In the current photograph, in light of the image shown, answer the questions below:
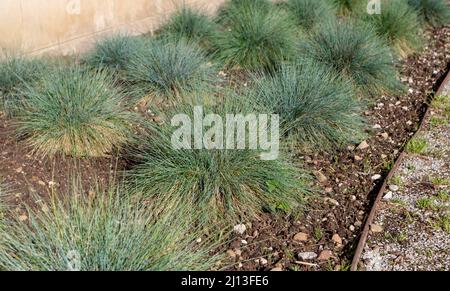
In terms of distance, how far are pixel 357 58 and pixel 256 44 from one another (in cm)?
123

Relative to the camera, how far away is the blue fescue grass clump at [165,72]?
223 inches

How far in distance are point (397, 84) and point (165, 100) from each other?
8.98 feet

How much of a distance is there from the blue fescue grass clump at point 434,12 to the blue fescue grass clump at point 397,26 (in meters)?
1.37

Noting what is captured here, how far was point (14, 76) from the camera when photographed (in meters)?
5.30

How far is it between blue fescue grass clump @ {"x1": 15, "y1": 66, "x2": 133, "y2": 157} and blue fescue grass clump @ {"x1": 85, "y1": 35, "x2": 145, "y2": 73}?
1114mm

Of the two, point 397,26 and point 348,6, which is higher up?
point 348,6

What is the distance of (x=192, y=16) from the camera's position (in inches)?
284

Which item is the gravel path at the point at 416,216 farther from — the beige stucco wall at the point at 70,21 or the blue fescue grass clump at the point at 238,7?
the beige stucco wall at the point at 70,21

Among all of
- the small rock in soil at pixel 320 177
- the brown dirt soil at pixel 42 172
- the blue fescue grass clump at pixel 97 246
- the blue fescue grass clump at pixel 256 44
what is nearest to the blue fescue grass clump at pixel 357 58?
the blue fescue grass clump at pixel 256 44

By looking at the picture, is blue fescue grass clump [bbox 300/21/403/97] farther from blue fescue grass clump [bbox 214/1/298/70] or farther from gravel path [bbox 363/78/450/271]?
gravel path [bbox 363/78/450/271]

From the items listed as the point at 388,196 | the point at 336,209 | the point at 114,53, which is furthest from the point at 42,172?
the point at 388,196

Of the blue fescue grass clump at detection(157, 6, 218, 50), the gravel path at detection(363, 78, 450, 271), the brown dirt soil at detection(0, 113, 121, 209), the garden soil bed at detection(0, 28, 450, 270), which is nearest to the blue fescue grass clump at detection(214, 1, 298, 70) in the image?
the blue fescue grass clump at detection(157, 6, 218, 50)

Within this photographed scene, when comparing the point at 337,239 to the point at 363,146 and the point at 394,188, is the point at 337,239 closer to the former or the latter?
the point at 394,188

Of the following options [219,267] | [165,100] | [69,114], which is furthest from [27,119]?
[219,267]
